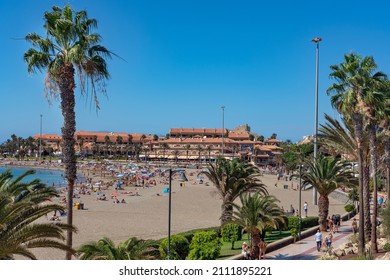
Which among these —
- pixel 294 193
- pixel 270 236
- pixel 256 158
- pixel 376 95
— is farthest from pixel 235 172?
pixel 256 158

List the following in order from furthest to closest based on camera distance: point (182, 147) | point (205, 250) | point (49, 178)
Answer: point (182, 147) < point (49, 178) < point (205, 250)

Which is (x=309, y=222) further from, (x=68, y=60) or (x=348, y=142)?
(x=68, y=60)

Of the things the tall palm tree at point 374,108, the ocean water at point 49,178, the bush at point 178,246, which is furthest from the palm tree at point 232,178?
the ocean water at point 49,178

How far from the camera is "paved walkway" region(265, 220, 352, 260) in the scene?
14.3m

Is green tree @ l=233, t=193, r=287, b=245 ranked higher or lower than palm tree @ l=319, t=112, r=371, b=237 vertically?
lower

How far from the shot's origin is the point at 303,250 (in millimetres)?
15664

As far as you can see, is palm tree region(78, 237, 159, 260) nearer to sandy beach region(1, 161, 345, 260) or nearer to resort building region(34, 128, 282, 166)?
sandy beach region(1, 161, 345, 260)

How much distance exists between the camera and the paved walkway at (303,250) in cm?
1435

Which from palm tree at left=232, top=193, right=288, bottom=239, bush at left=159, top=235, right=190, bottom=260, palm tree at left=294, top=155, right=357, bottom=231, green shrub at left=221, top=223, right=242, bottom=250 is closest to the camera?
bush at left=159, top=235, right=190, bottom=260

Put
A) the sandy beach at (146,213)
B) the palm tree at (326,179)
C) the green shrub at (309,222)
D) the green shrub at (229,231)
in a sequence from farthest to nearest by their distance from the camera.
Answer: the sandy beach at (146,213) → the green shrub at (309,222) → the palm tree at (326,179) → the green shrub at (229,231)

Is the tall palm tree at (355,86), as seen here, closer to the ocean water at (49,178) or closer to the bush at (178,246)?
the bush at (178,246)

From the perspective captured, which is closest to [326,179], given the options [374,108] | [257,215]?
[257,215]

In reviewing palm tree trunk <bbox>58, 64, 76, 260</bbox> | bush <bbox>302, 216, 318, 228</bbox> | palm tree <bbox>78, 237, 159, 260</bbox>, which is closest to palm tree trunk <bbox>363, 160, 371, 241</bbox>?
bush <bbox>302, 216, 318, 228</bbox>
